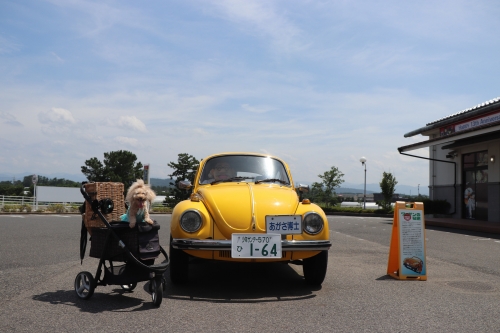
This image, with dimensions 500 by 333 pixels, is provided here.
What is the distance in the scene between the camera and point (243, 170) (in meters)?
7.04

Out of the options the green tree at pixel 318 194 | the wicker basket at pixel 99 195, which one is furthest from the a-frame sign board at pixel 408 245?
the green tree at pixel 318 194

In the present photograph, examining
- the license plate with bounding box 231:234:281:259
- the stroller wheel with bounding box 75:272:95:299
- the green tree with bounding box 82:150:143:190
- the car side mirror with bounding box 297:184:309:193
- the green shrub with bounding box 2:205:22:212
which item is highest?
the green tree with bounding box 82:150:143:190

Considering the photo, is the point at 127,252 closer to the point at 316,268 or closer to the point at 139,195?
the point at 139,195

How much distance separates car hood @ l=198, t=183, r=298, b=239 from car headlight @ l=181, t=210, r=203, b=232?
0.18 m

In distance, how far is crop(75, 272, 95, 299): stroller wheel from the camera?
4865mm

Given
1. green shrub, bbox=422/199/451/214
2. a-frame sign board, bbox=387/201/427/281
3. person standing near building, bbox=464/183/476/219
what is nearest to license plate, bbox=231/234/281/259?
a-frame sign board, bbox=387/201/427/281

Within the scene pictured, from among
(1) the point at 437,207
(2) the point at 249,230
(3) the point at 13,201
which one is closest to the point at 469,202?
(1) the point at 437,207

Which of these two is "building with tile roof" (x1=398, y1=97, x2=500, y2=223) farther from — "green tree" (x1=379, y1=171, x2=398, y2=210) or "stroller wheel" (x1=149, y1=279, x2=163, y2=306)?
"stroller wheel" (x1=149, y1=279, x2=163, y2=306)

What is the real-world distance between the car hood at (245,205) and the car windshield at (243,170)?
2.27 ft

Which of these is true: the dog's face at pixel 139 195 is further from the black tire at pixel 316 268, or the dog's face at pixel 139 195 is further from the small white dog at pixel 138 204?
the black tire at pixel 316 268

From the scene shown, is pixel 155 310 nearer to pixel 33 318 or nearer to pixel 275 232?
pixel 33 318

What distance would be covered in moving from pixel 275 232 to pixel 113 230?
5.41 feet

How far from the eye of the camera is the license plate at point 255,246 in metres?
5.11

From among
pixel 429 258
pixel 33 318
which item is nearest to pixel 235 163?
pixel 33 318
